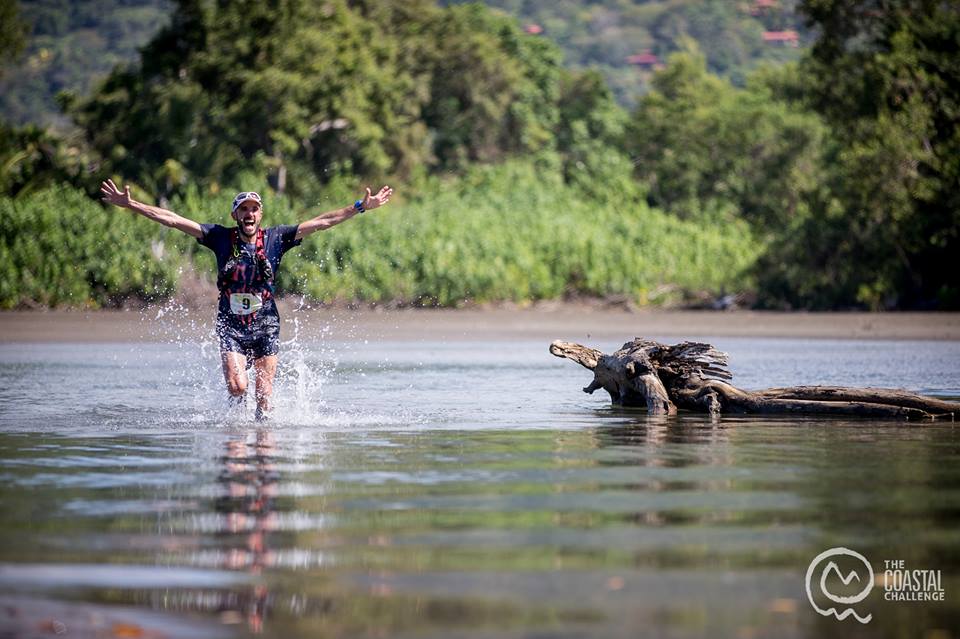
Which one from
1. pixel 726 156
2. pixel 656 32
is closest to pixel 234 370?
pixel 726 156

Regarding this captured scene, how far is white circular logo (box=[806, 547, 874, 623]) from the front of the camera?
580cm

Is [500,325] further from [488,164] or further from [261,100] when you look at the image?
[488,164]

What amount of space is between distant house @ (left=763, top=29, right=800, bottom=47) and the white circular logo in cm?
15619

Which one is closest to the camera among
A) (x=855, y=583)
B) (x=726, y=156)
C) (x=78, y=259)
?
(x=855, y=583)

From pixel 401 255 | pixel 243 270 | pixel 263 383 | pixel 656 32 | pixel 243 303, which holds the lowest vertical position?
pixel 263 383

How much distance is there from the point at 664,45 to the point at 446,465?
15890 cm

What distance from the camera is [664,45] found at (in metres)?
165

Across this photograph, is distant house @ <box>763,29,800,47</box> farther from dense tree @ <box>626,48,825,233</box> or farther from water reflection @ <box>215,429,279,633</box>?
water reflection @ <box>215,429,279,633</box>

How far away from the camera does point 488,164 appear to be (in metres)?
55.7

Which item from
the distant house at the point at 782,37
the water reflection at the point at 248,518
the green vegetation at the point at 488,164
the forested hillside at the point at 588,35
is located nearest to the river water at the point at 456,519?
the water reflection at the point at 248,518

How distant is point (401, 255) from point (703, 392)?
23936 millimetres

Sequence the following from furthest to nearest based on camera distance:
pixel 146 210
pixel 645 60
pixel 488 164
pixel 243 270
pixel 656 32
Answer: pixel 656 32, pixel 645 60, pixel 488 164, pixel 146 210, pixel 243 270

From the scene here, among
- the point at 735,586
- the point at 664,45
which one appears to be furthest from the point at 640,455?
the point at 664,45

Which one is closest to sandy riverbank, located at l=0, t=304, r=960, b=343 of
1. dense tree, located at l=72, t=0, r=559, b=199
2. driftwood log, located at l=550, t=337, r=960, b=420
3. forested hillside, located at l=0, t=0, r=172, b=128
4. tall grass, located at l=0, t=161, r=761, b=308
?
tall grass, located at l=0, t=161, r=761, b=308
